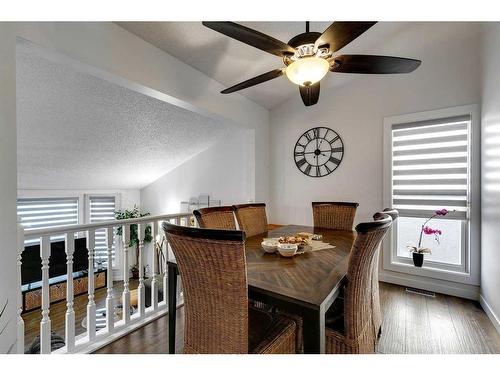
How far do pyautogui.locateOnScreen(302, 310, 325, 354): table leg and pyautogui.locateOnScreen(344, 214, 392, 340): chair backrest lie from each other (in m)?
0.34

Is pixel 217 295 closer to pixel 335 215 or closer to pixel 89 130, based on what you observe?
pixel 335 215

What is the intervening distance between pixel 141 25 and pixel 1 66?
98cm

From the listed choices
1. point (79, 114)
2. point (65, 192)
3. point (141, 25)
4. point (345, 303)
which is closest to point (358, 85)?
point (141, 25)

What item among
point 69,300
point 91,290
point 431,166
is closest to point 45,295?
point 69,300

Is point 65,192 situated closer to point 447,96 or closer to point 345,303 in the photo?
point 345,303

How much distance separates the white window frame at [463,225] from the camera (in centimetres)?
253

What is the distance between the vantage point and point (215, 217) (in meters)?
2.07

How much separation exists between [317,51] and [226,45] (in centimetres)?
109

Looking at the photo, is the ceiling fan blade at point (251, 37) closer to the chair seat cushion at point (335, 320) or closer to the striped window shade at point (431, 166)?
the chair seat cushion at point (335, 320)

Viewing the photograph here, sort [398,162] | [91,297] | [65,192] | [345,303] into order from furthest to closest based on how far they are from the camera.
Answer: [65,192], [398,162], [91,297], [345,303]

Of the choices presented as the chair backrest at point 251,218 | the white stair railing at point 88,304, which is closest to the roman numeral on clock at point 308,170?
the chair backrest at point 251,218

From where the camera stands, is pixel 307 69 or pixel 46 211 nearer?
pixel 307 69

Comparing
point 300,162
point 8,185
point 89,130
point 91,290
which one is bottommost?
point 91,290

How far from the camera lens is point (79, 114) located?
2.48 metres
